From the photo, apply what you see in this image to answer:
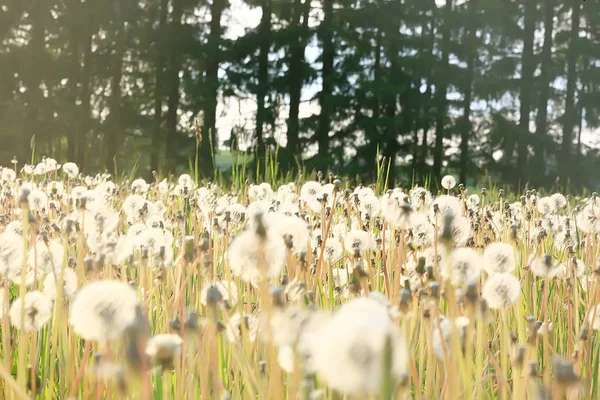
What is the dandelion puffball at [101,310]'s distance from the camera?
710mm

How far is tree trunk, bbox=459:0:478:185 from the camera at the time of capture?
59.9 ft

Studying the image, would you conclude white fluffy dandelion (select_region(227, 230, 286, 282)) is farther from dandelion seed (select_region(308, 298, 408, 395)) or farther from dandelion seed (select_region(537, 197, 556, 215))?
dandelion seed (select_region(537, 197, 556, 215))

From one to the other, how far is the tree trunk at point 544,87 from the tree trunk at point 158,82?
1100 centimetres

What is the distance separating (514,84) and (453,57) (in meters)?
2.04

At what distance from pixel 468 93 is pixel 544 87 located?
2.22 meters

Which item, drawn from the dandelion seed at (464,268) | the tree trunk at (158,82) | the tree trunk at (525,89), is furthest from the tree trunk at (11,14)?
the dandelion seed at (464,268)

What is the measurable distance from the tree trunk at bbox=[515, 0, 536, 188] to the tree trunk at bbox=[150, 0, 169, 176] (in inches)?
408

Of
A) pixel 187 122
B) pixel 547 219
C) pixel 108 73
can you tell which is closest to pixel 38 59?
pixel 108 73

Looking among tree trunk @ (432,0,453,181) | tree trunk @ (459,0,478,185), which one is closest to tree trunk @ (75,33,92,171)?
→ tree trunk @ (432,0,453,181)

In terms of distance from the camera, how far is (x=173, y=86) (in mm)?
16484

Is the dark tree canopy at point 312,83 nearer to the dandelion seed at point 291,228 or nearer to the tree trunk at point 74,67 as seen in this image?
the tree trunk at point 74,67

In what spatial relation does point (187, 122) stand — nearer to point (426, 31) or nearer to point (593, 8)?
point (426, 31)

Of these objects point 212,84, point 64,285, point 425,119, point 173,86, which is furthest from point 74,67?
point 64,285

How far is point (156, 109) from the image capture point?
672 inches
